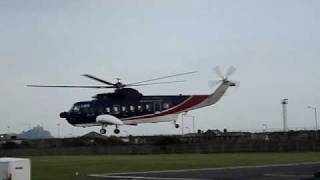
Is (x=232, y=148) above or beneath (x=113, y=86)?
beneath

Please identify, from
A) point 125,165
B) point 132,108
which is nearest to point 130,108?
point 132,108

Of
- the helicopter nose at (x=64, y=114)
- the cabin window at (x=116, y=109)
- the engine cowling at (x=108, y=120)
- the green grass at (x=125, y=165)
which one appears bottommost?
the green grass at (x=125, y=165)

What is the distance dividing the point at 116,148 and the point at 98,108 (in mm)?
40061

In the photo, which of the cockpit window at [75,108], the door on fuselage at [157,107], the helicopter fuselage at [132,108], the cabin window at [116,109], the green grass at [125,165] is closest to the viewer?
the green grass at [125,165]

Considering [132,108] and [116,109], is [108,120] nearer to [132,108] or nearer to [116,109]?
[116,109]

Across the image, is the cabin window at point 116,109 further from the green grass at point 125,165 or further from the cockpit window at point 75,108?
the green grass at point 125,165

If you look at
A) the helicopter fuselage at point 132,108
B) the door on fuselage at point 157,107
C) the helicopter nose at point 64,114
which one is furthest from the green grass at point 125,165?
the helicopter nose at point 64,114

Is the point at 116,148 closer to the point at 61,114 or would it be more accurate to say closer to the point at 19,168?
the point at 61,114

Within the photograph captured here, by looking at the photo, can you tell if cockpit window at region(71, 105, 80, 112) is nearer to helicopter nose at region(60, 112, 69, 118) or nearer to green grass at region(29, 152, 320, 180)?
helicopter nose at region(60, 112, 69, 118)

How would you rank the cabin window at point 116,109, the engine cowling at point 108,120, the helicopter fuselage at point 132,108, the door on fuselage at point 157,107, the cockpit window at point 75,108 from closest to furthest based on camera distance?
the engine cowling at point 108,120 → the door on fuselage at point 157,107 → the helicopter fuselage at point 132,108 → the cabin window at point 116,109 → the cockpit window at point 75,108

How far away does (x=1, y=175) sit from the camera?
16.8 meters

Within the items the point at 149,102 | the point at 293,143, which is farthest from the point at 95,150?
the point at 149,102

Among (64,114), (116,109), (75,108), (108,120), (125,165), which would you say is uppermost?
(75,108)

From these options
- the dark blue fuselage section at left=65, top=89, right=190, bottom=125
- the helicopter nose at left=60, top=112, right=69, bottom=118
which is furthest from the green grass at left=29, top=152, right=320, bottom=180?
the helicopter nose at left=60, top=112, right=69, bottom=118
